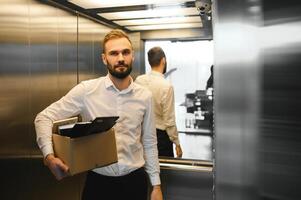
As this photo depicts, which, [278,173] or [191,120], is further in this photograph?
[191,120]

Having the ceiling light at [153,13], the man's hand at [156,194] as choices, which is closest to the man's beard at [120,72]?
the man's hand at [156,194]

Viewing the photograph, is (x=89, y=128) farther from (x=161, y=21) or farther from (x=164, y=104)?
(x=161, y=21)

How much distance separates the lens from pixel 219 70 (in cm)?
54

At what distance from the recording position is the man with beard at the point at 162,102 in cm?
247

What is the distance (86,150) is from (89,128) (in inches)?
4.5

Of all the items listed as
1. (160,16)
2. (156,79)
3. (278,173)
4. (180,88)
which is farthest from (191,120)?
(278,173)

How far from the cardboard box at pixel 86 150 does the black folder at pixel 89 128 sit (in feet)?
0.09

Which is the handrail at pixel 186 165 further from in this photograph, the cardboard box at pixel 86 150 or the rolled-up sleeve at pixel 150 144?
the cardboard box at pixel 86 150

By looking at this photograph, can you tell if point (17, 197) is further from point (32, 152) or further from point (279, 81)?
point (279, 81)

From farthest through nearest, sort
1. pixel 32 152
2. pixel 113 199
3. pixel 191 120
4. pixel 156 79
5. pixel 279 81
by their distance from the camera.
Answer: pixel 191 120 < pixel 156 79 < pixel 32 152 < pixel 113 199 < pixel 279 81

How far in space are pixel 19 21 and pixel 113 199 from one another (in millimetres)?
1322

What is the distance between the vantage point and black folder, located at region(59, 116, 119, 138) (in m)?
1.29

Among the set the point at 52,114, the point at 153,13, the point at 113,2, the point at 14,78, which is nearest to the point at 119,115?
the point at 52,114

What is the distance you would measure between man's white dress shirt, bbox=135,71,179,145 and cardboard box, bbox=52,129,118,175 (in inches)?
41.7
